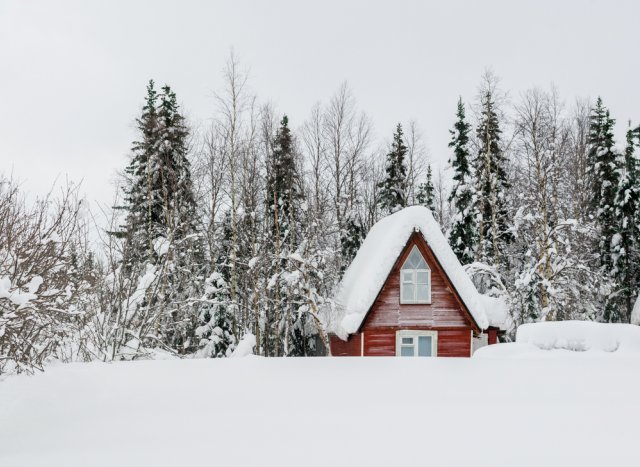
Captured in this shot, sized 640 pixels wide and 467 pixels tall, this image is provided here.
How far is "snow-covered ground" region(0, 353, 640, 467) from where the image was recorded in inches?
182

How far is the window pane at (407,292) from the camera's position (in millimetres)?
20781

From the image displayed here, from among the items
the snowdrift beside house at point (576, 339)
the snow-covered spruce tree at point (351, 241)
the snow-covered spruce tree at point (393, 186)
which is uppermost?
the snow-covered spruce tree at point (393, 186)

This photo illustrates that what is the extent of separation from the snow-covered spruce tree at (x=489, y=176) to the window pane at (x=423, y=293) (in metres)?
9.41

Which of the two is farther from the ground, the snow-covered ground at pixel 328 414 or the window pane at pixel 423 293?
the window pane at pixel 423 293

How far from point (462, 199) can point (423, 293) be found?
548 inches

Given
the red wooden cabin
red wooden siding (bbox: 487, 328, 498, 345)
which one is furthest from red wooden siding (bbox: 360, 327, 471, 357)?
red wooden siding (bbox: 487, 328, 498, 345)

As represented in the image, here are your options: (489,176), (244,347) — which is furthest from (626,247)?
(244,347)

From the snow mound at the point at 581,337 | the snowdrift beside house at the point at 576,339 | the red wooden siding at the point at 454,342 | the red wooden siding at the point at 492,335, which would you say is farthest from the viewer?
the red wooden siding at the point at 492,335

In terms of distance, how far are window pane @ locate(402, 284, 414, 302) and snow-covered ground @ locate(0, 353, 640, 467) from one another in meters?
12.9

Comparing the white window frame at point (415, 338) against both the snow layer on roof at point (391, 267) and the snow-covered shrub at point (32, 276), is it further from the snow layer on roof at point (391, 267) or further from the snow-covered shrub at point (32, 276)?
the snow-covered shrub at point (32, 276)

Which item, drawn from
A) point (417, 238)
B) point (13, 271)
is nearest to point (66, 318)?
point (13, 271)

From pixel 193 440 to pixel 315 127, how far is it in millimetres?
28122

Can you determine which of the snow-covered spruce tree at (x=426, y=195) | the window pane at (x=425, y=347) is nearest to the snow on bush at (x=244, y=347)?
the window pane at (x=425, y=347)

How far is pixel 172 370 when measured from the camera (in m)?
7.45
